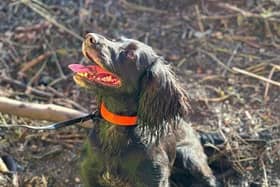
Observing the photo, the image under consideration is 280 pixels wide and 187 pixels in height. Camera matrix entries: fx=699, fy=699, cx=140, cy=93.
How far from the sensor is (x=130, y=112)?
4.09 metres

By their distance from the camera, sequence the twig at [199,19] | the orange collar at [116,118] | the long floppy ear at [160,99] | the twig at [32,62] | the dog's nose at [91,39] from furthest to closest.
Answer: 1. the twig at [199,19]
2. the twig at [32,62]
3. the orange collar at [116,118]
4. the long floppy ear at [160,99]
5. the dog's nose at [91,39]

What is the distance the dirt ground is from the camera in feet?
16.4

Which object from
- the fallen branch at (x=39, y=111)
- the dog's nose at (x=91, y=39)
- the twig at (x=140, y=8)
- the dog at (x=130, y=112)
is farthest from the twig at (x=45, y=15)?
the dog's nose at (x=91, y=39)

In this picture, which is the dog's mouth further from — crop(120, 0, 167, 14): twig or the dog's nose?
crop(120, 0, 167, 14): twig

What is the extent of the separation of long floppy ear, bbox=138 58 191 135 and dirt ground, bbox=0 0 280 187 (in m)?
1.00

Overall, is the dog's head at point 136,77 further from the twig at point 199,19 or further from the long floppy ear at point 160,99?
the twig at point 199,19

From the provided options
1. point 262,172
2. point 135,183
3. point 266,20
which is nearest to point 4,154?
point 135,183

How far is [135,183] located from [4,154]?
3.96 ft

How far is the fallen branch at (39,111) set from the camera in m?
4.85

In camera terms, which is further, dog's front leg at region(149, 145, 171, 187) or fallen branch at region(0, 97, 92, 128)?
fallen branch at region(0, 97, 92, 128)

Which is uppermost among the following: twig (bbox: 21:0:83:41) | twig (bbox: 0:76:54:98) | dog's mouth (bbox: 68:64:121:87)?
dog's mouth (bbox: 68:64:121:87)

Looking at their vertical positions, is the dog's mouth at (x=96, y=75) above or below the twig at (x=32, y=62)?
above

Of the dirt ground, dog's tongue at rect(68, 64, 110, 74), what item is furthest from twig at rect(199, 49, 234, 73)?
dog's tongue at rect(68, 64, 110, 74)

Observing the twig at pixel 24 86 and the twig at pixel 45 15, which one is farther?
the twig at pixel 45 15
